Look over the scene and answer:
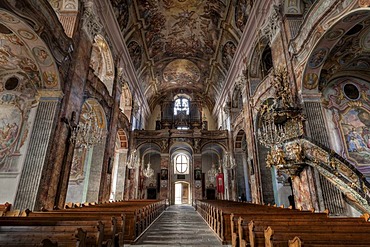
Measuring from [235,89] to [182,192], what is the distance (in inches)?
540

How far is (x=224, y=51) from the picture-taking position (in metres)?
15.0

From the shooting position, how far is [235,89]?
48.0 ft

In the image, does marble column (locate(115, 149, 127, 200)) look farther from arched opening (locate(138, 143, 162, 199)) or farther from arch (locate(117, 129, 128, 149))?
arched opening (locate(138, 143, 162, 199))

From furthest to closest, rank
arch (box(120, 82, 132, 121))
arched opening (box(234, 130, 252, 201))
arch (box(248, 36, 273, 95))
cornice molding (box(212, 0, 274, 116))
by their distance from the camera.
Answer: arch (box(120, 82, 132, 121)) → arched opening (box(234, 130, 252, 201)) → arch (box(248, 36, 273, 95)) → cornice molding (box(212, 0, 274, 116))

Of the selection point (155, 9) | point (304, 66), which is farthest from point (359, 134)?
point (155, 9)

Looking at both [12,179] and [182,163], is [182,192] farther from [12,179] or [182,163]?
[12,179]

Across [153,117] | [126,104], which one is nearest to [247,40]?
[126,104]

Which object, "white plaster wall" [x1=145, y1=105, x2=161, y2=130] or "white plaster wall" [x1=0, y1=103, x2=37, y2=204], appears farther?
"white plaster wall" [x1=145, y1=105, x2=161, y2=130]

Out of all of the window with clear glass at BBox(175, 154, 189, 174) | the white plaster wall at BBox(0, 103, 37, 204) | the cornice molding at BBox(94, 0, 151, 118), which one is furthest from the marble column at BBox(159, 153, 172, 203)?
the white plaster wall at BBox(0, 103, 37, 204)

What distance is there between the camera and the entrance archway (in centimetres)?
2266

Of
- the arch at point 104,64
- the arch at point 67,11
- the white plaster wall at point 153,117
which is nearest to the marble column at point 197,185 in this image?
the arch at point 104,64

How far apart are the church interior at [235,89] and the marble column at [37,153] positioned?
0.10 feet

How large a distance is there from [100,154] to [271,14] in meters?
10.0

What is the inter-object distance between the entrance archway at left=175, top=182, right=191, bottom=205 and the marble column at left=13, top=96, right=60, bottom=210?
17.7 metres
